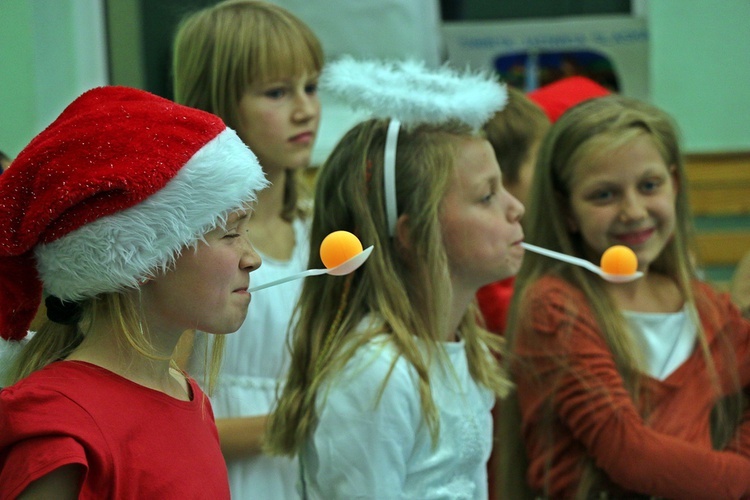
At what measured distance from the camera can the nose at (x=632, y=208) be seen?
71.4 inches

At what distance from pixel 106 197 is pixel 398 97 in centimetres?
61

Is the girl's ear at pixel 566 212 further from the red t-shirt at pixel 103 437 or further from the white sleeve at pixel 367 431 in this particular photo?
the red t-shirt at pixel 103 437

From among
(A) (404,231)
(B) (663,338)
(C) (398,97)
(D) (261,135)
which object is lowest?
(B) (663,338)

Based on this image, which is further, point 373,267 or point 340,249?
point 373,267

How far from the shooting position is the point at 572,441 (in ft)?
5.83

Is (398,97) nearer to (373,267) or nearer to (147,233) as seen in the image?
(373,267)

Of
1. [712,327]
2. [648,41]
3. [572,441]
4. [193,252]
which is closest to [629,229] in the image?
[712,327]

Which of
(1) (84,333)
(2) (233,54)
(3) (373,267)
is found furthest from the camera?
(2) (233,54)

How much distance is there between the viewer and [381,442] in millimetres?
1349

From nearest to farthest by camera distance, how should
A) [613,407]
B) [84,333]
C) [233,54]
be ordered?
[84,333]
[613,407]
[233,54]

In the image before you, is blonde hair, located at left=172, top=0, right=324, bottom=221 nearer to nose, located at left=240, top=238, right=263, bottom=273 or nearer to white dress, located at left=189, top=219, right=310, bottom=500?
white dress, located at left=189, top=219, right=310, bottom=500

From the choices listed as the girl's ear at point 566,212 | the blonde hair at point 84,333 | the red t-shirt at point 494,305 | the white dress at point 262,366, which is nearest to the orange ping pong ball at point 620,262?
the girl's ear at point 566,212

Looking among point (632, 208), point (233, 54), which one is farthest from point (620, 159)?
point (233, 54)

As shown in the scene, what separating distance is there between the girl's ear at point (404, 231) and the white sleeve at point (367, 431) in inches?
8.0
